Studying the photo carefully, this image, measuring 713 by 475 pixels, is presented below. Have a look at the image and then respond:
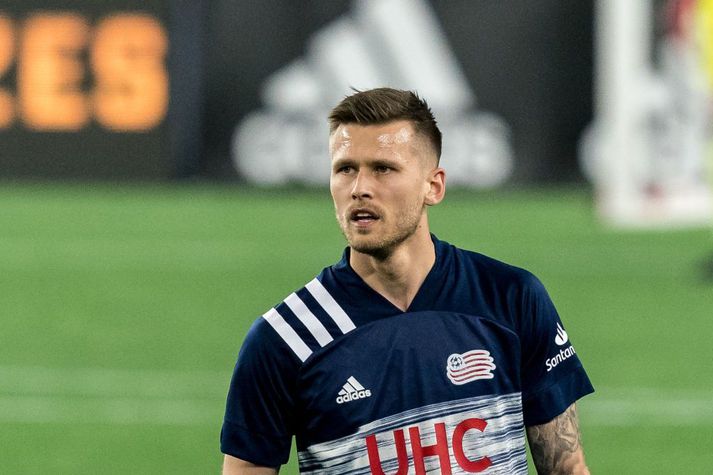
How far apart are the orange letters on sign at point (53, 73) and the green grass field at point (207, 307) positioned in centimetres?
89

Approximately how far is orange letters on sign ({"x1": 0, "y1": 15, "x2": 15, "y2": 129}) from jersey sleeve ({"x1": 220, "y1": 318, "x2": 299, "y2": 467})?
15.3 m

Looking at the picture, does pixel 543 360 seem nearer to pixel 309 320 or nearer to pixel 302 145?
pixel 309 320

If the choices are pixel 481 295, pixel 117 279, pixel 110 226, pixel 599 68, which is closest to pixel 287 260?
pixel 117 279

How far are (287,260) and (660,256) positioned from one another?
337 cm

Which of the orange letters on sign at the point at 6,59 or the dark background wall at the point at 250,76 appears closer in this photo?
the dark background wall at the point at 250,76

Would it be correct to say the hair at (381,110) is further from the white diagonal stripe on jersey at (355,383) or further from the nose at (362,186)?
the white diagonal stripe on jersey at (355,383)

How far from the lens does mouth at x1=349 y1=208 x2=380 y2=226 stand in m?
3.73

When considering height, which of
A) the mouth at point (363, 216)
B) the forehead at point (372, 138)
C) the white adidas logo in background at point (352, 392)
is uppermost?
the forehead at point (372, 138)

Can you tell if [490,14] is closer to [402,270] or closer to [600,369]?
[600,369]

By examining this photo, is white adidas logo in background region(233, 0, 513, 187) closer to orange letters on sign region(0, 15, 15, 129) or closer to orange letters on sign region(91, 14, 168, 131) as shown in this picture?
orange letters on sign region(91, 14, 168, 131)

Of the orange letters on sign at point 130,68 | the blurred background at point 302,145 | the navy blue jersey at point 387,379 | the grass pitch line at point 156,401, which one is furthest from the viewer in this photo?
the orange letters on sign at point 130,68

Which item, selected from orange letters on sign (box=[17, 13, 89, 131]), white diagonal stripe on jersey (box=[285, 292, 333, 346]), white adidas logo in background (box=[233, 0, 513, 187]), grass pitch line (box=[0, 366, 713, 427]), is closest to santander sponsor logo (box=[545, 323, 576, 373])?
white diagonal stripe on jersey (box=[285, 292, 333, 346])

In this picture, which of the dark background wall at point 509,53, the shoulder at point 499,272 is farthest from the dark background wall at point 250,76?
the shoulder at point 499,272

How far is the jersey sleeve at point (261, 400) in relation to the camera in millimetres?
3791
